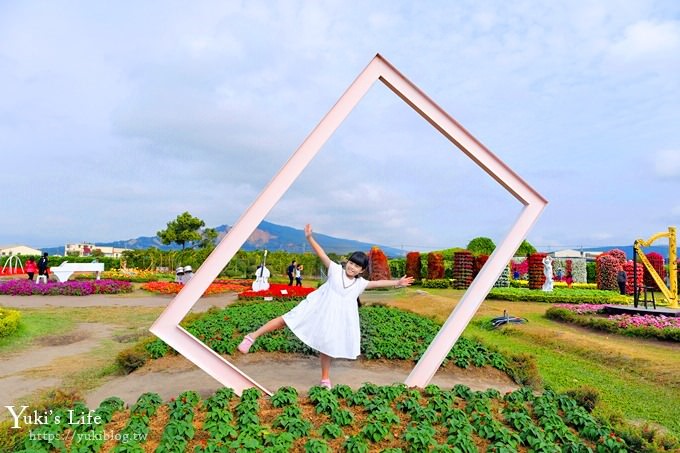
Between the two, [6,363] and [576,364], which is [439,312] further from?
[6,363]

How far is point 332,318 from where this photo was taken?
5.14m

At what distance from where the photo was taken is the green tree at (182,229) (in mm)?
46750

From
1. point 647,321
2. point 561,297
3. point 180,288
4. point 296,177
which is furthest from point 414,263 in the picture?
point 296,177

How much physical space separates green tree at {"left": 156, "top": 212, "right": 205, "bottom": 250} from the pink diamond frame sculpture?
4360cm

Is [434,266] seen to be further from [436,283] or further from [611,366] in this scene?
[611,366]

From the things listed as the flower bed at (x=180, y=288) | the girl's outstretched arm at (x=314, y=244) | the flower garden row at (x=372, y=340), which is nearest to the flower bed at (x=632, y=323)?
the flower garden row at (x=372, y=340)

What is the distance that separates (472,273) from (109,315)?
17713mm

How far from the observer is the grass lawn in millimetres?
6383

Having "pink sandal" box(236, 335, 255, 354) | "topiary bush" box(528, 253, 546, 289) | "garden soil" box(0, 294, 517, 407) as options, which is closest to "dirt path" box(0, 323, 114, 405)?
"garden soil" box(0, 294, 517, 407)

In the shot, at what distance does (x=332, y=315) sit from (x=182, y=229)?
44850mm

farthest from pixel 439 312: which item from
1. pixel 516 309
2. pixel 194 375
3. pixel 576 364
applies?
pixel 194 375

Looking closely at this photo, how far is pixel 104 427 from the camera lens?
13.5ft

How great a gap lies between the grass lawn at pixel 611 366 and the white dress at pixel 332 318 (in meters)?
2.76

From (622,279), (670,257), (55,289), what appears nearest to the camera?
(670,257)
